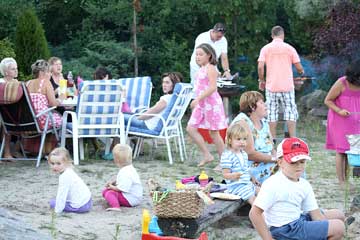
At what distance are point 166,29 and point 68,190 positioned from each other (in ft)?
32.3

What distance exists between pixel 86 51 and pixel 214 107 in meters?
6.13

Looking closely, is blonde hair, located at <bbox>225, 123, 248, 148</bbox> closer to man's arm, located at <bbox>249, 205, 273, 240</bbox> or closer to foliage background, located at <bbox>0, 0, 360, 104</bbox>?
man's arm, located at <bbox>249, 205, 273, 240</bbox>

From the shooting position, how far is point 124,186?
708cm

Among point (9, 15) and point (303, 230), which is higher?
point (9, 15)

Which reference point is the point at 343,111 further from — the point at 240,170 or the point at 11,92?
the point at 11,92

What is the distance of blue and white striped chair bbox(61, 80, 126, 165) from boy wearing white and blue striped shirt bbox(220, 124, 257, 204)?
3.12 metres

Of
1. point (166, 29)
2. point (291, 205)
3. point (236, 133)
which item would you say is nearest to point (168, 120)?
point (236, 133)

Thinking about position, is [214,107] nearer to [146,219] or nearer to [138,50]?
[146,219]

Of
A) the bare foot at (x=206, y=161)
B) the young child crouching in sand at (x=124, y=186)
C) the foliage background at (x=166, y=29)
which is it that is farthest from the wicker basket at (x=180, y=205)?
the foliage background at (x=166, y=29)

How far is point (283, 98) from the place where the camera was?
11.2 meters

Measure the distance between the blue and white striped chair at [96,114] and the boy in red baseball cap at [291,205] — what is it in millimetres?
4557

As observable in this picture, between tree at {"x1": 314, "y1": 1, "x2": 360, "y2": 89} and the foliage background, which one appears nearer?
tree at {"x1": 314, "y1": 1, "x2": 360, "y2": 89}

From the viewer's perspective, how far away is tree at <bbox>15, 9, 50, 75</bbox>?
13.9 m

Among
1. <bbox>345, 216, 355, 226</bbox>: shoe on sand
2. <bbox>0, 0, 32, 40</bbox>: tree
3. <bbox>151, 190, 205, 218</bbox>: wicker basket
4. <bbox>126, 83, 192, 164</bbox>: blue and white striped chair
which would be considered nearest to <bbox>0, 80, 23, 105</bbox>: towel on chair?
<bbox>126, 83, 192, 164</bbox>: blue and white striped chair
